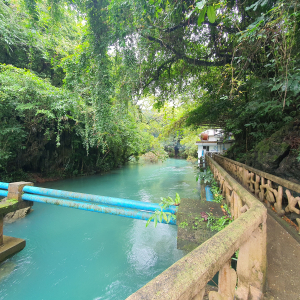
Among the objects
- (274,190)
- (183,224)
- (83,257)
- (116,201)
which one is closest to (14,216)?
(83,257)

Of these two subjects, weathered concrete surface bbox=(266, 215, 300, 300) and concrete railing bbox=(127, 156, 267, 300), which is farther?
weathered concrete surface bbox=(266, 215, 300, 300)

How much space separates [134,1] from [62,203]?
435cm

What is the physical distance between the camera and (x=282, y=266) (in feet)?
4.47

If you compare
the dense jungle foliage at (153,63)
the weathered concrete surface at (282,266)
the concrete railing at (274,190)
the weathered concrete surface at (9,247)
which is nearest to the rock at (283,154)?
the dense jungle foliage at (153,63)

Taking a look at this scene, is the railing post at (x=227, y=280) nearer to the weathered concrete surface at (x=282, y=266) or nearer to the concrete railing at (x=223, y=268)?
the concrete railing at (x=223, y=268)

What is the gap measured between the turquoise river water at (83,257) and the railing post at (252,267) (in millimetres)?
2428

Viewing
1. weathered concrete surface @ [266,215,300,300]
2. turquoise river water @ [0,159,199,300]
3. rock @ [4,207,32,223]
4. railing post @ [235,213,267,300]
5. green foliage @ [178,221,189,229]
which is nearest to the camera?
railing post @ [235,213,267,300]

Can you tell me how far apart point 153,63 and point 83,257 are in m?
6.19

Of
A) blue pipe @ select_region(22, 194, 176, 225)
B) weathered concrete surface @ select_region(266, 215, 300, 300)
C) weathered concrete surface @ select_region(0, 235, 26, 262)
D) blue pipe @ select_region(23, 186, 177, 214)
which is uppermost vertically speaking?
blue pipe @ select_region(23, 186, 177, 214)

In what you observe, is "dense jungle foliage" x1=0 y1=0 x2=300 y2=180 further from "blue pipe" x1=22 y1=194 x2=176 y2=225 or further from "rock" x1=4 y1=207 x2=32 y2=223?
"rock" x1=4 y1=207 x2=32 y2=223

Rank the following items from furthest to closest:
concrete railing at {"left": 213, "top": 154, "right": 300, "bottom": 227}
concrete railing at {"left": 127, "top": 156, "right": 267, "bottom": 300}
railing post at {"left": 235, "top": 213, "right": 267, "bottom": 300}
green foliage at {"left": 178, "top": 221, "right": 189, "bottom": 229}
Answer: concrete railing at {"left": 213, "top": 154, "right": 300, "bottom": 227}, green foliage at {"left": 178, "top": 221, "right": 189, "bottom": 229}, railing post at {"left": 235, "top": 213, "right": 267, "bottom": 300}, concrete railing at {"left": 127, "top": 156, "right": 267, "bottom": 300}

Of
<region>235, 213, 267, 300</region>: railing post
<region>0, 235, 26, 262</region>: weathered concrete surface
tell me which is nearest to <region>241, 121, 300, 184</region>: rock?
<region>235, 213, 267, 300</region>: railing post

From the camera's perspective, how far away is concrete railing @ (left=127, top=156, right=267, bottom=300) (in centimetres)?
57

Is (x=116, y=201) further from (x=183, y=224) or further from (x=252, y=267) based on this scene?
(x=252, y=267)
